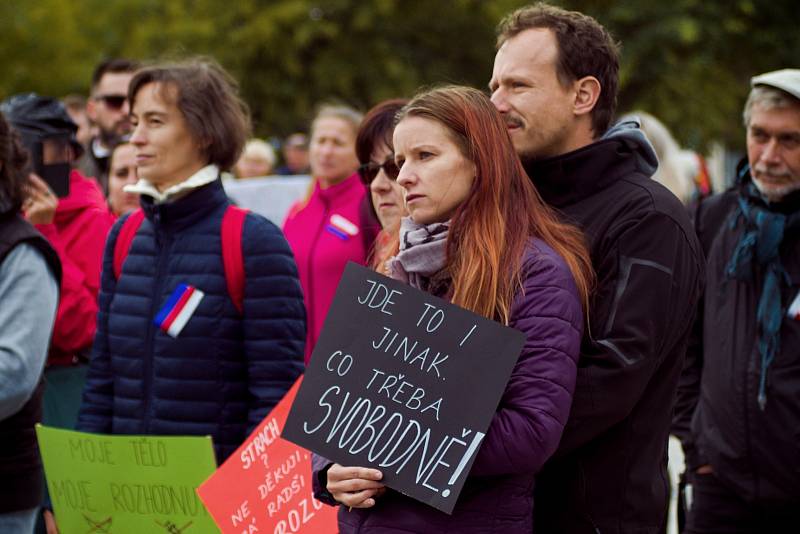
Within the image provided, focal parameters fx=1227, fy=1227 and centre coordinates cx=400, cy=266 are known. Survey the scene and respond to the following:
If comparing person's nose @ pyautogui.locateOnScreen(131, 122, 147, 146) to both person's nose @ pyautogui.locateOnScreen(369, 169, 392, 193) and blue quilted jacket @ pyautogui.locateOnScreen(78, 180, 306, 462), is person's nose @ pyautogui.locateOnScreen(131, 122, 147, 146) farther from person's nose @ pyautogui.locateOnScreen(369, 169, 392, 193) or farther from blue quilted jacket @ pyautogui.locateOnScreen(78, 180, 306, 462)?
person's nose @ pyautogui.locateOnScreen(369, 169, 392, 193)

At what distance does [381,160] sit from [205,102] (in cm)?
76

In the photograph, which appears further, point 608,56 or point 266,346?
point 266,346

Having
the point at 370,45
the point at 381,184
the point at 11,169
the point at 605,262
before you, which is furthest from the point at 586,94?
the point at 370,45

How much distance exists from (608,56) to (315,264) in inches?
113

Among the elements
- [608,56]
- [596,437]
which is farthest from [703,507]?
[608,56]

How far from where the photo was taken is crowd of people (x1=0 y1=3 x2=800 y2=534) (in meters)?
3.03

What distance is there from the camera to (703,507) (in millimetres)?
4801

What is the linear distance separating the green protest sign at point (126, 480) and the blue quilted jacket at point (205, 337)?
0.21 m

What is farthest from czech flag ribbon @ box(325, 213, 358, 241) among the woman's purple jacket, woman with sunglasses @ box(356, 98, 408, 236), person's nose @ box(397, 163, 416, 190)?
the woman's purple jacket

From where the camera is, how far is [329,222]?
642 cm

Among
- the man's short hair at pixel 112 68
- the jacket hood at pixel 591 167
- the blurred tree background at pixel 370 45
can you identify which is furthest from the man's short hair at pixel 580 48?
the blurred tree background at pixel 370 45

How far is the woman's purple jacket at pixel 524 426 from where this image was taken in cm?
287

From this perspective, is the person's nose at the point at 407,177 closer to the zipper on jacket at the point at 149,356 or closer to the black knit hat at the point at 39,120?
the zipper on jacket at the point at 149,356

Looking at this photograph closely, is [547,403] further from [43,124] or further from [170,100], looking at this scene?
[43,124]
